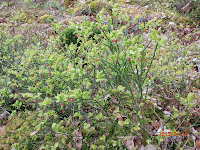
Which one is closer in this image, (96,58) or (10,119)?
(96,58)

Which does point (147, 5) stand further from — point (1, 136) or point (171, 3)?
point (1, 136)

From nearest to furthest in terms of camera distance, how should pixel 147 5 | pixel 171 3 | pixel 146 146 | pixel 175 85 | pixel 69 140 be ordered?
1. pixel 146 146
2. pixel 69 140
3. pixel 175 85
4. pixel 171 3
5. pixel 147 5

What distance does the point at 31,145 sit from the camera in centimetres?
190

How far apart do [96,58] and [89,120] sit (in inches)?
34.8

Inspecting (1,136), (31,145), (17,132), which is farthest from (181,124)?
(1,136)

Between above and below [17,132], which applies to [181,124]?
above

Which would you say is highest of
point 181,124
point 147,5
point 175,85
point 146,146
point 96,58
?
point 147,5

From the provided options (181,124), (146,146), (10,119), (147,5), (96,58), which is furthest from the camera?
(147,5)

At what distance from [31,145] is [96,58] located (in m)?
1.41

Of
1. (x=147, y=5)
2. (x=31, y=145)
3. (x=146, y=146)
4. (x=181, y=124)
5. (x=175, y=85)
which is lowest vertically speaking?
(x=31, y=145)

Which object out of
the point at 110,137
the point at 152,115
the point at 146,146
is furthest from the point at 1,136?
the point at 152,115

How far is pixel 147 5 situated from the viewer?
512 cm

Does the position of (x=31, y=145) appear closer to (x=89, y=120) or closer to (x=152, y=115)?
(x=89, y=120)

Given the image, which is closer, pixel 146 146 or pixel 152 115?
pixel 146 146
